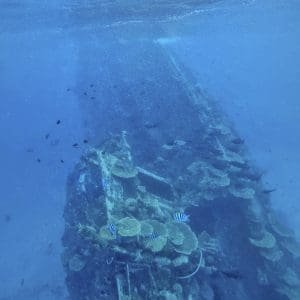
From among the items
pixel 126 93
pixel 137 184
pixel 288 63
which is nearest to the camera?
pixel 137 184

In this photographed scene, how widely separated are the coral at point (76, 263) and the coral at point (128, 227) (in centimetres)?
276

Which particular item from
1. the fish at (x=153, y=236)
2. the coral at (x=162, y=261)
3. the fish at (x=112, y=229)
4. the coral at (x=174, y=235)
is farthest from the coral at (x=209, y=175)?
the fish at (x=112, y=229)

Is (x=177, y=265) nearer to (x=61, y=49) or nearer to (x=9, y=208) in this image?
(x=9, y=208)

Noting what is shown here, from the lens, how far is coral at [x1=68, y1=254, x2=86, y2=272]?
11.7 metres

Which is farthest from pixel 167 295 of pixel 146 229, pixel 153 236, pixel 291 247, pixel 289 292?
pixel 291 247

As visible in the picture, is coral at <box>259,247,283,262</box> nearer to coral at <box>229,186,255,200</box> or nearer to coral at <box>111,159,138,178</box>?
coral at <box>229,186,255,200</box>

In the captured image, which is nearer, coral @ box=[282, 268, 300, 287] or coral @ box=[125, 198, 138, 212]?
coral @ box=[125, 198, 138, 212]

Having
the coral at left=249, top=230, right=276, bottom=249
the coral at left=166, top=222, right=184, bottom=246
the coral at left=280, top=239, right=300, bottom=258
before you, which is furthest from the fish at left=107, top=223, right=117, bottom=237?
A: the coral at left=280, top=239, right=300, bottom=258

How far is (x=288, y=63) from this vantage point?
420 feet

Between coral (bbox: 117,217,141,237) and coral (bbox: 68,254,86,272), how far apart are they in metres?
2.76

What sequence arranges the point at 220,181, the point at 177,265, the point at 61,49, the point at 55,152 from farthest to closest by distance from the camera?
1. the point at 55,152
2. the point at 61,49
3. the point at 220,181
4. the point at 177,265

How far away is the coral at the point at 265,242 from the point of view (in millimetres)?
11938

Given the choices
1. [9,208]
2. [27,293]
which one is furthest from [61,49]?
[27,293]

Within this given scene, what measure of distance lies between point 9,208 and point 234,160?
2710cm
